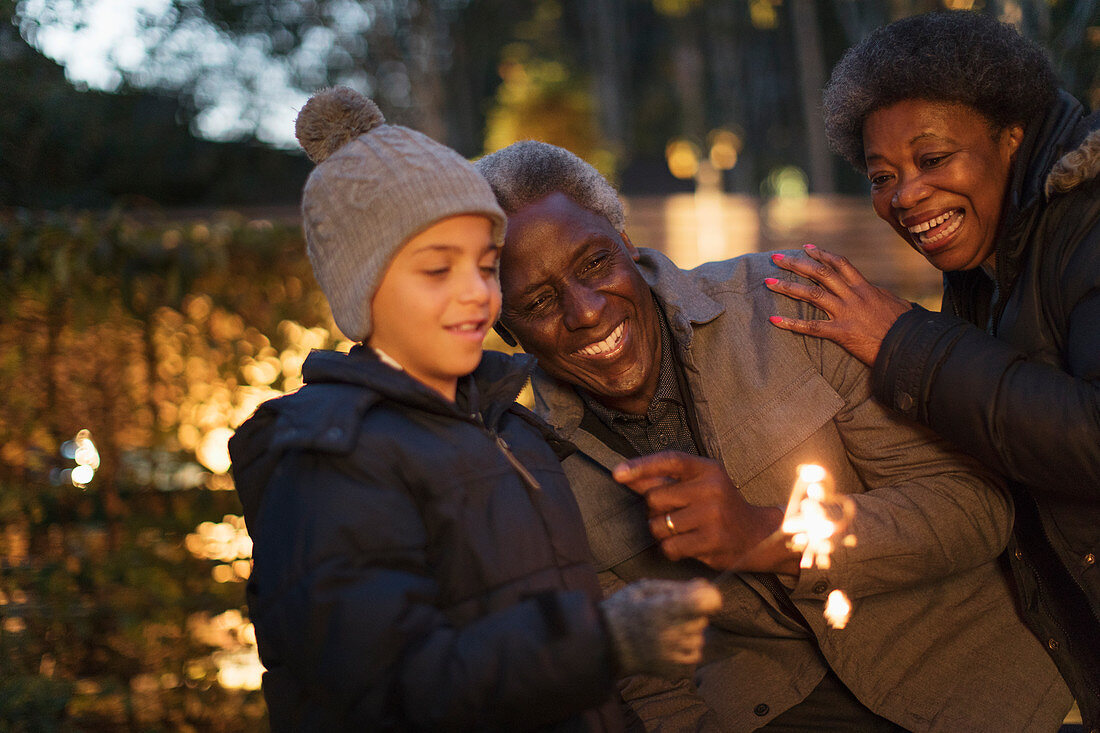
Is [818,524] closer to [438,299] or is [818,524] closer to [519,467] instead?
[519,467]

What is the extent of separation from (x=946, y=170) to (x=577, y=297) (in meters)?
1.18

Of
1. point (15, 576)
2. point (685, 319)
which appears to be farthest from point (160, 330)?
point (685, 319)

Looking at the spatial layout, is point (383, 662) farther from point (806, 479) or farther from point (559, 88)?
point (559, 88)

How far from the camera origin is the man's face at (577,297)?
2.84 m

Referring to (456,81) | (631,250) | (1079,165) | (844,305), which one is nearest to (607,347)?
(631,250)

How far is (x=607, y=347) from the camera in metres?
2.86

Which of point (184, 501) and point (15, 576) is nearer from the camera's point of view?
point (15, 576)

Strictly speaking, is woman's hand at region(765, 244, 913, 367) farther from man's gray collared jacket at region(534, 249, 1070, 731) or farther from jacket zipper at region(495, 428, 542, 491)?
jacket zipper at region(495, 428, 542, 491)

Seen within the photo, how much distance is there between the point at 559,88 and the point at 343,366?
3626cm

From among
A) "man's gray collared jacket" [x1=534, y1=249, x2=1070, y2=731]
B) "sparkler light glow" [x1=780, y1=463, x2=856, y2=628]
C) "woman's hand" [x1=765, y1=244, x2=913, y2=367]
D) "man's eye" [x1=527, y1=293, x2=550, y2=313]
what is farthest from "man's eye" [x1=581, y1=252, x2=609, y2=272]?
"sparkler light glow" [x1=780, y1=463, x2=856, y2=628]

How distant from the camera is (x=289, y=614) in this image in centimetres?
170

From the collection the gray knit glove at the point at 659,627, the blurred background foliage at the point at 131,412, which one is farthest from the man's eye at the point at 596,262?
the blurred background foliage at the point at 131,412

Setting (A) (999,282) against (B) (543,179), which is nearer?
(A) (999,282)

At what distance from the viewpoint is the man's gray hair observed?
294 cm
